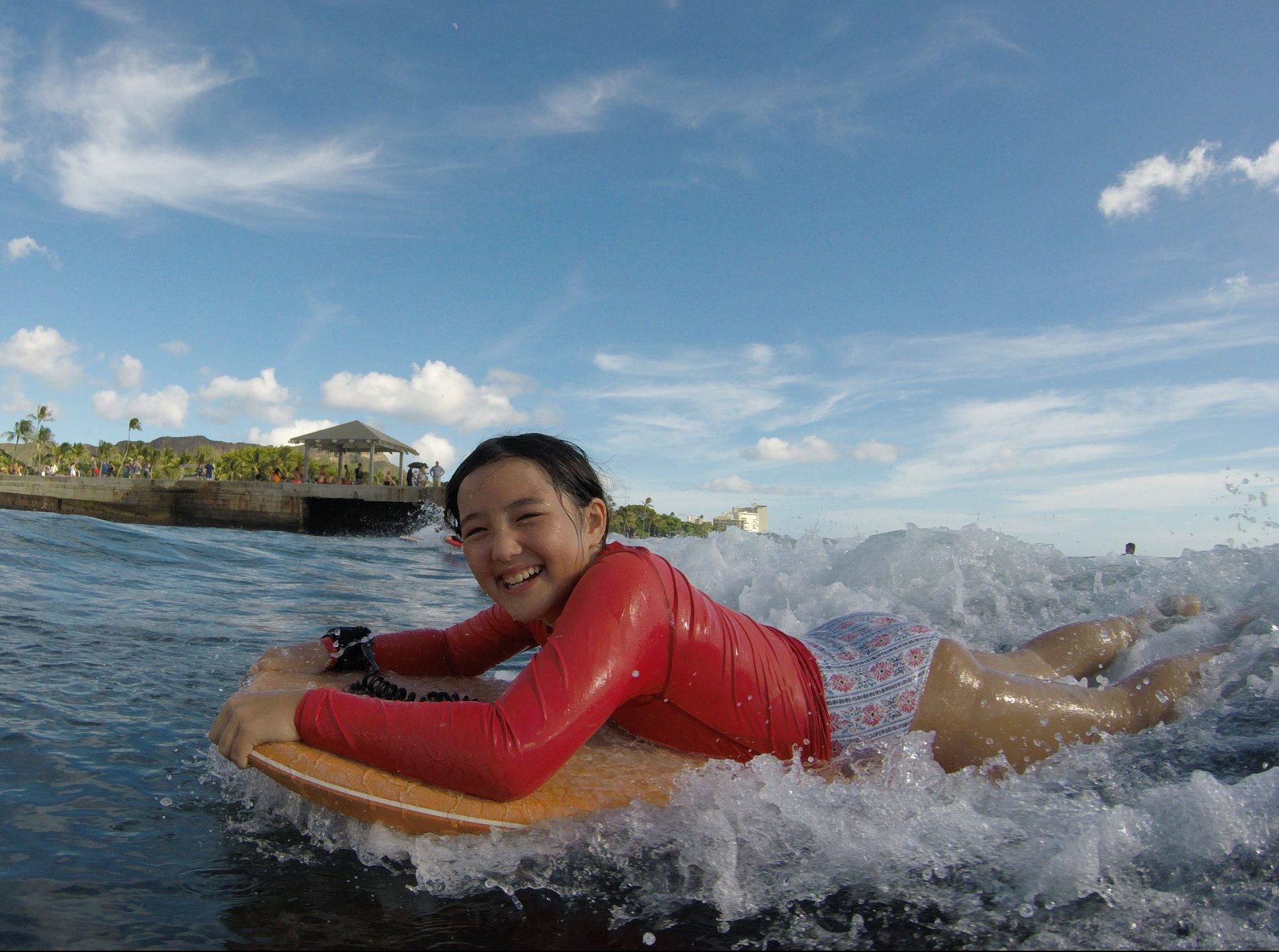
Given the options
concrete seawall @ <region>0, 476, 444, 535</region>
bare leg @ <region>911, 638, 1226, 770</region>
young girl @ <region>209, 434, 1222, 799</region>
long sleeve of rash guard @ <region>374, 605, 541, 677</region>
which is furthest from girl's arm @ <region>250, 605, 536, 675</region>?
concrete seawall @ <region>0, 476, 444, 535</region>

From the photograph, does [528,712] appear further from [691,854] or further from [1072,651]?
[1072,651]

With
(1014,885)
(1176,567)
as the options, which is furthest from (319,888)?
(1176,567)

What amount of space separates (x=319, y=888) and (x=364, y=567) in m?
10.0

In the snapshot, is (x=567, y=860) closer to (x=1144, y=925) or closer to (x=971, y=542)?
(x=1144, y=925)

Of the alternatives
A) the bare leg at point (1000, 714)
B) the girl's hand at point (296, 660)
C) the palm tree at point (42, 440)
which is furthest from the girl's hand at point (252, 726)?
the palm tree at point (42, 440)

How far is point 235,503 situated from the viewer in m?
31.8

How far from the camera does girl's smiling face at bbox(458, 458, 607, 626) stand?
6.91 feet

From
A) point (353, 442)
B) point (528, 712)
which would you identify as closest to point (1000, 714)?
point (528, 712)

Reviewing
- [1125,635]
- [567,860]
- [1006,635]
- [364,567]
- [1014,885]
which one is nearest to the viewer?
[1014,885]

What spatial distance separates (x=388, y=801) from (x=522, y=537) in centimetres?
70

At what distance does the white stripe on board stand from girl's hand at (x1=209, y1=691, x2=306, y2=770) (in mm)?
69

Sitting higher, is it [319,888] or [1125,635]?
[1125,635]

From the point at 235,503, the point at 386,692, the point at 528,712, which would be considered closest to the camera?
the point at 528,712

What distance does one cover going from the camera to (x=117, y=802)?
2193 mm
